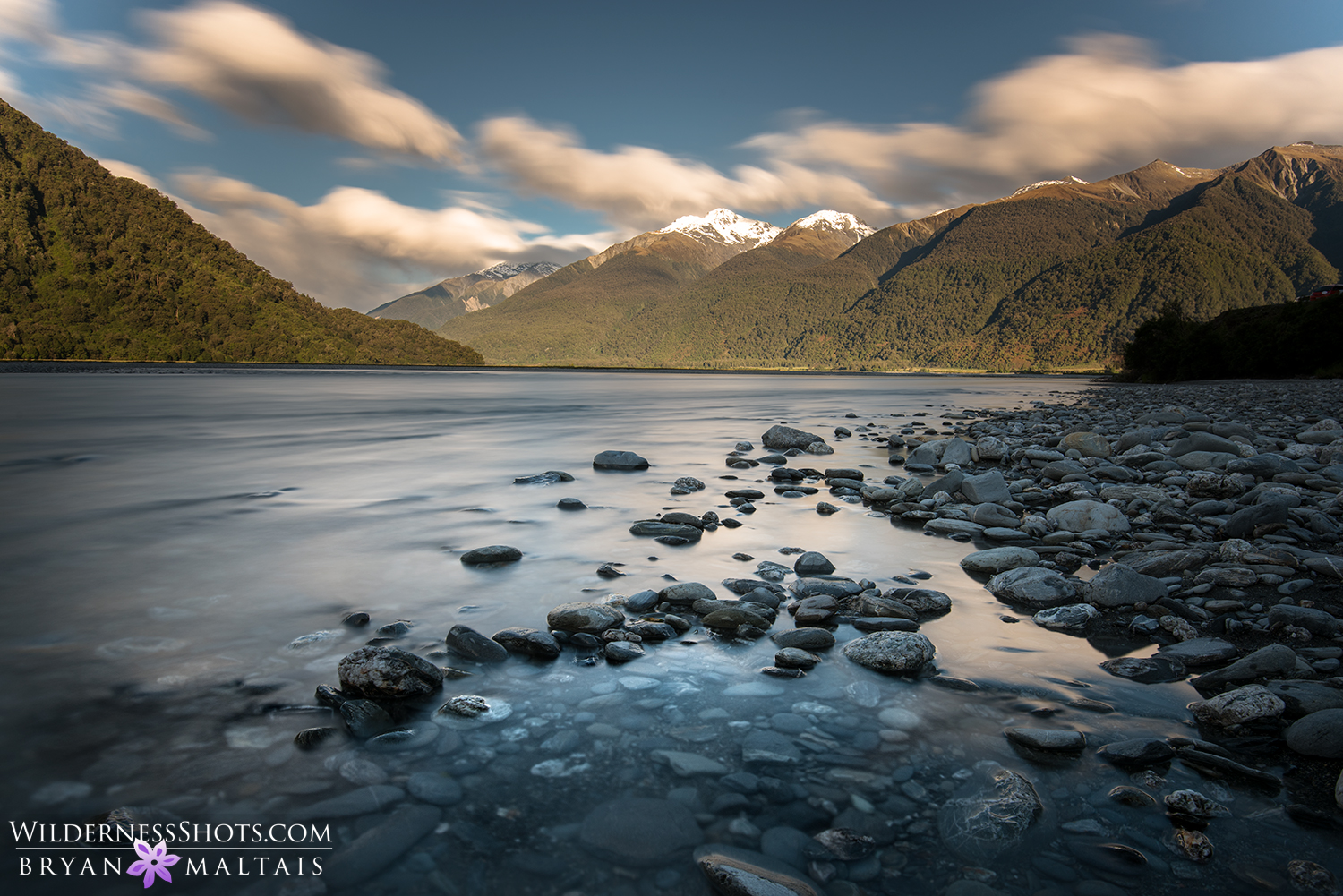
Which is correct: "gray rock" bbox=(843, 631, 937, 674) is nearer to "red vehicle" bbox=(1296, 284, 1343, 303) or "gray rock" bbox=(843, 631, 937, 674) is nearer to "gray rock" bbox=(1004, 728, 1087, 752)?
"gray rock" bbox=(1004, 728, 1087, 752)

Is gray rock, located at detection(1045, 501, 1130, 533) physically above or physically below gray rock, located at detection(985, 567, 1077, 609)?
above

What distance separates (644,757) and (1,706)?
358cm

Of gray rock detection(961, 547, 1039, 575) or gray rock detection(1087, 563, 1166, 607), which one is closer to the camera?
gray rock detection(1087, 563, 1166, 607)

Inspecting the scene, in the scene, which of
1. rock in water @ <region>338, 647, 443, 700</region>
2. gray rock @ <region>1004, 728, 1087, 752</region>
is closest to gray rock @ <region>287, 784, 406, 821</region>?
rock in water @ <region>338, 647, 443, 700</region>

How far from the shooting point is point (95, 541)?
24.3ft

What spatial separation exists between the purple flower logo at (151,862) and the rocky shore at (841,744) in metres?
0.43

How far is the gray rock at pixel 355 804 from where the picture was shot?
8.80 ft

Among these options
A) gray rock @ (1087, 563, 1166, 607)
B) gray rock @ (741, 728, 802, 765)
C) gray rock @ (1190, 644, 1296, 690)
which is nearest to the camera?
gray rock @ (741, 728, 802, 765)

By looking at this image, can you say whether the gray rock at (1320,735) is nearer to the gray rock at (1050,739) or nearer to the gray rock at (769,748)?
the gray rock at (1050,739)

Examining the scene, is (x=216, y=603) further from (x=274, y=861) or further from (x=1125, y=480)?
(x=1125, y=480)

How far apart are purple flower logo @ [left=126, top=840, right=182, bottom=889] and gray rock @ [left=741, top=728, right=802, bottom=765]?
2393 millimetres

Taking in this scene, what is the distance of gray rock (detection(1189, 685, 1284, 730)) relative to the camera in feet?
10.9

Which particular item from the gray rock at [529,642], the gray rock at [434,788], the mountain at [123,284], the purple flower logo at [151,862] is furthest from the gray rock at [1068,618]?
the mountain at [123,284]

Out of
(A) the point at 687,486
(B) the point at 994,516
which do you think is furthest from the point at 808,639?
(A) the point at 687,486
